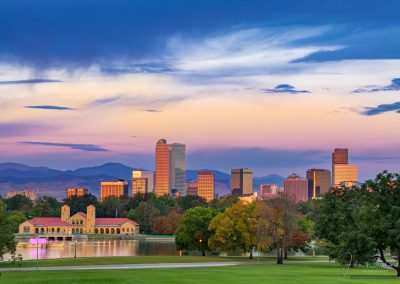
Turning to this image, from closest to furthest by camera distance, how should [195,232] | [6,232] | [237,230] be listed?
[6,232], [237,230], [195,232]

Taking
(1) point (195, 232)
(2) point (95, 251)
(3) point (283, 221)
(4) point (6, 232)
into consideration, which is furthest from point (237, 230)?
(2) point (95, 251)

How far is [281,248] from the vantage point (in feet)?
288

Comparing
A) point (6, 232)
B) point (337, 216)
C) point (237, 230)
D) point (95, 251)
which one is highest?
point (337, 216)

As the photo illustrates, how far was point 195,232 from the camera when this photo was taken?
109 meters

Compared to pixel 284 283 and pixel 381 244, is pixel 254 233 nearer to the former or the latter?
pixel 381 244

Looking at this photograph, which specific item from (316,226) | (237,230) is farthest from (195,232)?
(316,226)

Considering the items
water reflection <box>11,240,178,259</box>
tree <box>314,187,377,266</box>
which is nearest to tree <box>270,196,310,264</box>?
tree <box>314,187,377,266</box>

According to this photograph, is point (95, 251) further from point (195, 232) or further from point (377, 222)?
point (377, 222)

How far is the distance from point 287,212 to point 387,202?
40.2m

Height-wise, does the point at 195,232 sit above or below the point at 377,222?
below

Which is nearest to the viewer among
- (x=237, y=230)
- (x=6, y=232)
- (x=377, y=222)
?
(x=377, y=222)

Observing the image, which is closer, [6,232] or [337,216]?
[337,216]

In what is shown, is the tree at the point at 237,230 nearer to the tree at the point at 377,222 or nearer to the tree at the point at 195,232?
the tree at the point at 195,232

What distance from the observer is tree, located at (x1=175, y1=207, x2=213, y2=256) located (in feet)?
357
